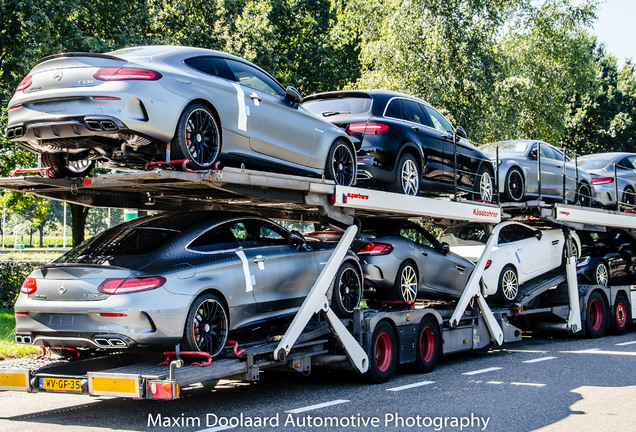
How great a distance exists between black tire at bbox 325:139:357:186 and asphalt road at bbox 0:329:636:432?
2.57 m

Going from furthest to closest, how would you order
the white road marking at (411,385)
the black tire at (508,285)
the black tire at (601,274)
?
the black tire at (601,274), the black tire at (508,285), the white road marking at (411,385)

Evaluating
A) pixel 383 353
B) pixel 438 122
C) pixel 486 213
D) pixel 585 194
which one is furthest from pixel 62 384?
pixel 585 194

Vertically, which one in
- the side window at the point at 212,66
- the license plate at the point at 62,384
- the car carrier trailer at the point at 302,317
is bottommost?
the license plate at the point at 62,384

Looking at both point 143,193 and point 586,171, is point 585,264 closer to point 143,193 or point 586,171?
point 586,171

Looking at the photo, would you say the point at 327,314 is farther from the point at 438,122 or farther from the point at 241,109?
the point at 438,122

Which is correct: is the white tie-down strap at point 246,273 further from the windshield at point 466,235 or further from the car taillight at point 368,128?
the windshield at point 466,235

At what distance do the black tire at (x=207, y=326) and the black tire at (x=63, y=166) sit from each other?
1.87 m

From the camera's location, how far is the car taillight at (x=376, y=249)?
31.8 feet

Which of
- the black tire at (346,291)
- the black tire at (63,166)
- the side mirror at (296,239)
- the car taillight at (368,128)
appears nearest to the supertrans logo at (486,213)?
the car taillight at (368,128)

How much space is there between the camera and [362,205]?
8766 millimetres

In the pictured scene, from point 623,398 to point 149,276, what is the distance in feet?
18.3

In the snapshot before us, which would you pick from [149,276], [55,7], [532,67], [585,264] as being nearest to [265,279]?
[149,276]

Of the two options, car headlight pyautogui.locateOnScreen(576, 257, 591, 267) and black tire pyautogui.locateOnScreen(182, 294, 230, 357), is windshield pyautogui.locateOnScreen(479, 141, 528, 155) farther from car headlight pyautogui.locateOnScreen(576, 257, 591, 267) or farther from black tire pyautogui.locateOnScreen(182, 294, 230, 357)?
black tire pyautogui.locateOnScreen(182, 294, 230, 357)

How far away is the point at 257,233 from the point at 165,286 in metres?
1.79
